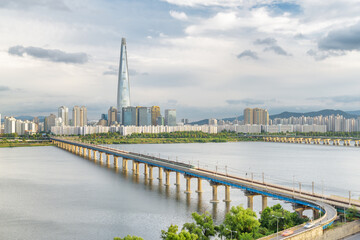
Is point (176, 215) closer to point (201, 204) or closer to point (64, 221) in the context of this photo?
point (201, 204)

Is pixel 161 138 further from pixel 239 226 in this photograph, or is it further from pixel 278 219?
pixel 239 226

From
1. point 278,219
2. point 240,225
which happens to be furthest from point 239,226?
point 278,219

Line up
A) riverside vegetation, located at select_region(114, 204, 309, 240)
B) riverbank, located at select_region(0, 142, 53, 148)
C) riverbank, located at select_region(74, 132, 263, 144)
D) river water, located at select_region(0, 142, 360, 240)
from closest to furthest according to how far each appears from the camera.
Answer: riverside vegetation, located at select_region(114, 204, 309, 240)
river water, located at select_region(0, 142, 360, 240)
riverbank, located at select_region(0, 142, 53, 148)
riverbank, located at select_region(74, 132, 263, 144)

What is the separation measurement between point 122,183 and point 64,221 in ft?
52.3

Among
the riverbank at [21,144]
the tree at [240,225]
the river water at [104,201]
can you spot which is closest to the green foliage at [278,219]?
the tree at [240,225]

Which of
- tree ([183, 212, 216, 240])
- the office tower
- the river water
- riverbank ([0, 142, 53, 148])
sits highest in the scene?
the office tower

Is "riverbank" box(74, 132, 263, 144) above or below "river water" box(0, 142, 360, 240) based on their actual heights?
above

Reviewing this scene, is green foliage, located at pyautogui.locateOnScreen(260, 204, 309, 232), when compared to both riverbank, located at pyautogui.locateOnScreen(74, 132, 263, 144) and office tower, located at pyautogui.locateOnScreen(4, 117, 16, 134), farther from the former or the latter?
office tower, located at pyautogui.locateOnScreen(4, 117, 16, 134)

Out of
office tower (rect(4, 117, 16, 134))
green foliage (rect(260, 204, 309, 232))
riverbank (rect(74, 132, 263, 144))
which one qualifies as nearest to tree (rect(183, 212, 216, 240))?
green foliage (rect(260, 204, 309, 232))

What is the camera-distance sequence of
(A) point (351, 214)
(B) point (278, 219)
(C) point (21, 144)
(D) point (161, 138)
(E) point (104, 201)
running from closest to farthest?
(B) point (278, 219) < (A) point (351, 214) < (E) point (104, 201) < (C) point (21, 144) < (D) point (161, 138)

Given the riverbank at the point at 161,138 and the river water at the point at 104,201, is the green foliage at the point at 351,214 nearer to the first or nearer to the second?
the river water at the point at 104,201

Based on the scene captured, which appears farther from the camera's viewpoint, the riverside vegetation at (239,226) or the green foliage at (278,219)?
the green foliage at (278,219)

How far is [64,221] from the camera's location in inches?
1008

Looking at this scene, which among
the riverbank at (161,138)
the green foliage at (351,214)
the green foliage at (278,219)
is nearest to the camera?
the green foliage at (278,219)
